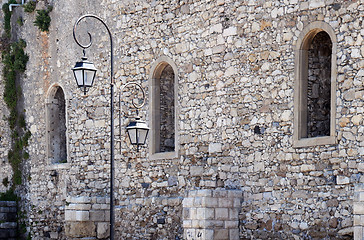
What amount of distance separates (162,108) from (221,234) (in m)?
3.65

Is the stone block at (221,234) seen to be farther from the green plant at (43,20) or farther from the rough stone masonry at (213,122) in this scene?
the green plant at (43,20)

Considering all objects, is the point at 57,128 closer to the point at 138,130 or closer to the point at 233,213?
the point at 138,130

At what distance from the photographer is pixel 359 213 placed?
473 inches

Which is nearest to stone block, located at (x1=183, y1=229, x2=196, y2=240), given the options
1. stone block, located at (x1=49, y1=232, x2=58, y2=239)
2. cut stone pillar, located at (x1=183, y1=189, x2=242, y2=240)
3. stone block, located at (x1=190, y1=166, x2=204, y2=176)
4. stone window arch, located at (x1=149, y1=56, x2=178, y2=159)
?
cut stone pillar, located at (x1=183, y1=189, x2=242, y2=240)

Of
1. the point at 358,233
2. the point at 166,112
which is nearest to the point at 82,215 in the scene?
the point at 166,112

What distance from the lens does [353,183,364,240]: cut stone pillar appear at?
39.3 ft

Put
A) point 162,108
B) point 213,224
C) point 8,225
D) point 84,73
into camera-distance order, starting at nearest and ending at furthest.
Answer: point 84,73
point 213,224
point 162,108
point 8,225

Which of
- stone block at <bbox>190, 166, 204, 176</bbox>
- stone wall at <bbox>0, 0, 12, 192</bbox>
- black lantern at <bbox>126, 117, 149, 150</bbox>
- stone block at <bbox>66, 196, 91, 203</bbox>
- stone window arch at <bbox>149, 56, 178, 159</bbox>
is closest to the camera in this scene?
black lantern at <bbox>126, 117, 149, 150</bbox>

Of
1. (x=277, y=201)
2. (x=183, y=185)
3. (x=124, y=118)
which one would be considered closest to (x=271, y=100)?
(x=277, y=201)

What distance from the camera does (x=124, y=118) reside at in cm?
1755

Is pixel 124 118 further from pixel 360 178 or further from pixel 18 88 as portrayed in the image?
pixel 360 178

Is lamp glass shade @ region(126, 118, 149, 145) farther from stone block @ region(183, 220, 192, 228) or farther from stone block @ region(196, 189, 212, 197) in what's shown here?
stone block @ region(183, 220, 192, 228)

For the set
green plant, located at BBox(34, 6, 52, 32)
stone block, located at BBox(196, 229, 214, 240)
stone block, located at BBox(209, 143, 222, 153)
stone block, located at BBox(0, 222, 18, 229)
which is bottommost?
stone block, located at BBox(0, 222, 18, 229)

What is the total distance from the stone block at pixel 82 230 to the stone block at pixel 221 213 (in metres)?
3.90
